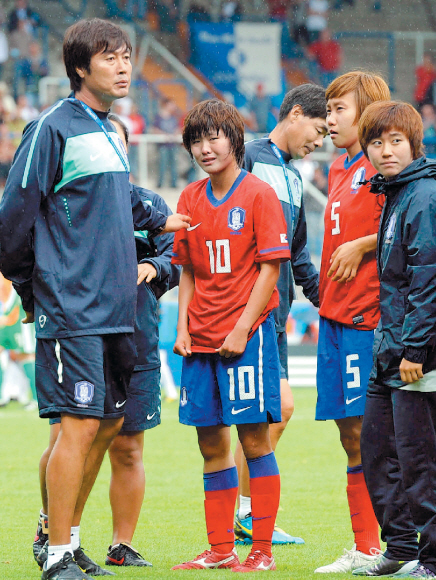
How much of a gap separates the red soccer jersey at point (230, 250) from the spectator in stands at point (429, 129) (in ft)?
52.9

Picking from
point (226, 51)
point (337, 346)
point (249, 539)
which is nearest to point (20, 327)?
point (249, 539)

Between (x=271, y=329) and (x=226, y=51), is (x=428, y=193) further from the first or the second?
(x=226, y=51)

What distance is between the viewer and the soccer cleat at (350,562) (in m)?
3.98

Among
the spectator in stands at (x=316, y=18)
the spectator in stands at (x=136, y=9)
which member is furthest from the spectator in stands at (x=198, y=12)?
the spectator in stands at (x=316, y=18)

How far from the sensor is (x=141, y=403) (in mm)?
4484

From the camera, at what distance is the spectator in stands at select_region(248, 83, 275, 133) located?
811 inches

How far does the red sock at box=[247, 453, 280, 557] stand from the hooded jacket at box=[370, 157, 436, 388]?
620 millimetres

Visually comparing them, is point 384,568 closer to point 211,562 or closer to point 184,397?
point 211,562

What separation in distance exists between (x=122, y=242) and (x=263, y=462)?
1.12 m

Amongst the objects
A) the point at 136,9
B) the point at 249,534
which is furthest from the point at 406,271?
the point at 136,9

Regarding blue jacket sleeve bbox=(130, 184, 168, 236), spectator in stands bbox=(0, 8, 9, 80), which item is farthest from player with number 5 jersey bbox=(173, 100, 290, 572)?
spectator in stands bbox=(0, 8, 9, 80)

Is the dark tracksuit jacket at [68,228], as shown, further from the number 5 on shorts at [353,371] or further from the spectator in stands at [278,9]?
the spectator in stands at [278,9]

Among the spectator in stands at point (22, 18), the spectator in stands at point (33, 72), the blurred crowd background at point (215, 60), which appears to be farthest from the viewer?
the spectator in stands at point (22, 18)

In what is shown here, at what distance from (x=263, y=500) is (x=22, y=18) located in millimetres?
19186
